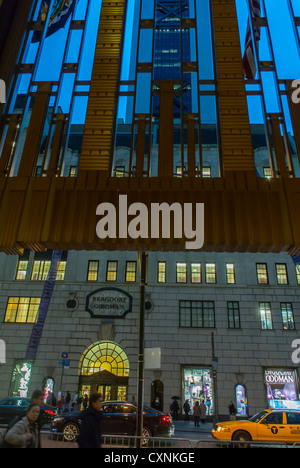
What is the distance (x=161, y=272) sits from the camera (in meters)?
28.8

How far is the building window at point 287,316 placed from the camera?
87.6 ft

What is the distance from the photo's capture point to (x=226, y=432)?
527 inches

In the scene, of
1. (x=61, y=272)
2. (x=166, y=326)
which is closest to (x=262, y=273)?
(x=166, y=326)

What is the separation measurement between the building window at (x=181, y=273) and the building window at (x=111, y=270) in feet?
16.8

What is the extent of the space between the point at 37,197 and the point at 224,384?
20.9m

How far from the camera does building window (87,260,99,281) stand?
94.5ft

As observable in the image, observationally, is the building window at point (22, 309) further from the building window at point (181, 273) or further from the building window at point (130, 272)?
the building window at point (181, 273)

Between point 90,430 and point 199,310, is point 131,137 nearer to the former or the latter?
point 90,430

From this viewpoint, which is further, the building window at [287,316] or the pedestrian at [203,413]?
the building window at [287,316]

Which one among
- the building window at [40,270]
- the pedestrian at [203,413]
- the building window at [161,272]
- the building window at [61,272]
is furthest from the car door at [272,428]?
the building window at [40,270]

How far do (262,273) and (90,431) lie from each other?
82.0ft

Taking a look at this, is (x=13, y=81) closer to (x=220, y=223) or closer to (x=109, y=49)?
(x=109, y=49)

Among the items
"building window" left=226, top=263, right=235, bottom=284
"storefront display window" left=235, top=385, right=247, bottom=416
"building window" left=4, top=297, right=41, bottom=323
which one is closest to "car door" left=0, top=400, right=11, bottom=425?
"building window" left=4, top=297, right=41, bottom=323
